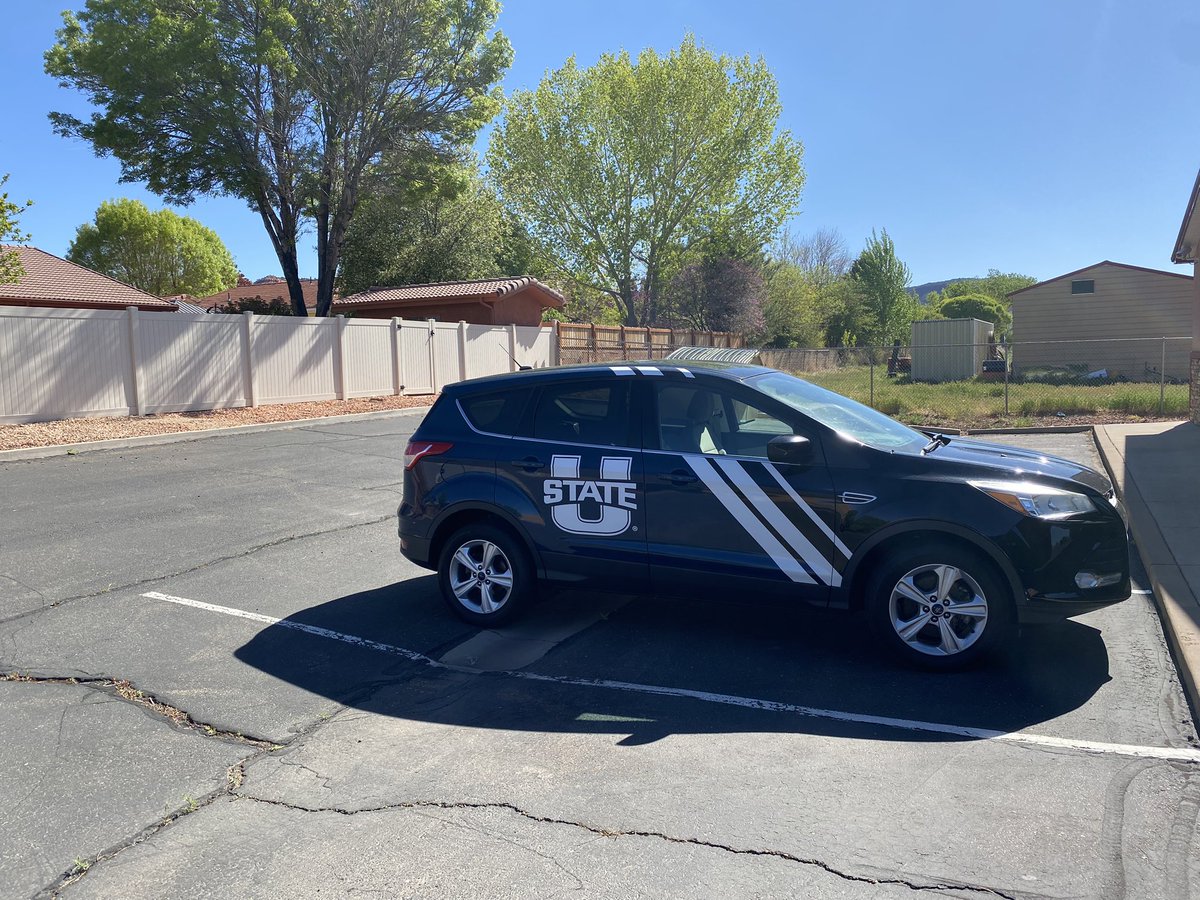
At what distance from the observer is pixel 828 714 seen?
14.6ft

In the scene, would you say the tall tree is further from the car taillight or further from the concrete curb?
the car taillight

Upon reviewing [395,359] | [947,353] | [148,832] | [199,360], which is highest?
[947,353]

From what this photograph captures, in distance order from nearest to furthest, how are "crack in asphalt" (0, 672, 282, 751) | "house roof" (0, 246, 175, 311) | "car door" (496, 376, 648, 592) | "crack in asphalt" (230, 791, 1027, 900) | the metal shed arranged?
"crack in asphalt" (230, 791, 1027, 900) < "crack in asphalt" (0, 672, 282, 751) < "car door" (496, 376, 648, 592) < "house roof" (0, 246, 175, 311) < the metal shed

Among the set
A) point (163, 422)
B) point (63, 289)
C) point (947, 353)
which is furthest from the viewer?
point (947, 353)

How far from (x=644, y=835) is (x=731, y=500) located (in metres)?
2.23

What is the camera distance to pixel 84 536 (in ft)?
26.8

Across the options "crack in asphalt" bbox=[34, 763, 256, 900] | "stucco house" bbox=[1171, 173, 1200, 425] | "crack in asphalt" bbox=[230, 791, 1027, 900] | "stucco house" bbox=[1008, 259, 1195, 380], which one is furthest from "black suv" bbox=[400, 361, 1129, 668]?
"stucco house" bbox=[1008, 259, 1195, 380]

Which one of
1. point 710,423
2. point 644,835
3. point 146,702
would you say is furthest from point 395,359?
point 644,835

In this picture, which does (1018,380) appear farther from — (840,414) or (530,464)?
(530,464)

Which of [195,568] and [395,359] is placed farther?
[395,359]

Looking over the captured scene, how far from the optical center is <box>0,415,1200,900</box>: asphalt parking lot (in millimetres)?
3166

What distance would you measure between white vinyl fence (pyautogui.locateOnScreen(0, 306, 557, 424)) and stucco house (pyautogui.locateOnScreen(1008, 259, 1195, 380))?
1955cm

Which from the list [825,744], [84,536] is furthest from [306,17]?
[825,744]

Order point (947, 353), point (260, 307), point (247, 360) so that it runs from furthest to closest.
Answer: point (260, 307) < point (947, 353) < point (247, 360)
